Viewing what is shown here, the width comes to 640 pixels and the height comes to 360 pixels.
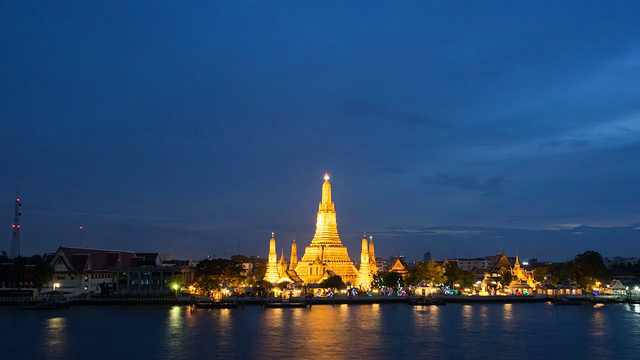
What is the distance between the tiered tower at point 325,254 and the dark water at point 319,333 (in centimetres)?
2219

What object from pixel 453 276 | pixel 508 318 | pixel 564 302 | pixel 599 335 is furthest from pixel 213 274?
pixel 599 335

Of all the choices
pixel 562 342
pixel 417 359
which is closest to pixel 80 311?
pixel 417 359

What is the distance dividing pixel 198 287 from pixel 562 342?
4432cm

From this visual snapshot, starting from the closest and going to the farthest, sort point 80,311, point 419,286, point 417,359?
1. point 417,359
2. point 80,311
3. point 419,286

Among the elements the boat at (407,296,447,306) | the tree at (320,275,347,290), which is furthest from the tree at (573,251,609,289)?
the tree at (320,275,347,290)

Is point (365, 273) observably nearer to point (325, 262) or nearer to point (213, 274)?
point (325, 262)

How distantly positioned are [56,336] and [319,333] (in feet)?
58.4

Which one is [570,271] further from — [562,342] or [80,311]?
[80,311]

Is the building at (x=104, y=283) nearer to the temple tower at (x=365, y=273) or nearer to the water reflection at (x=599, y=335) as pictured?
the temple tower at (x=365, y=273)

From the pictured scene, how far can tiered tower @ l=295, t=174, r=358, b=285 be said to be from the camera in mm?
90562

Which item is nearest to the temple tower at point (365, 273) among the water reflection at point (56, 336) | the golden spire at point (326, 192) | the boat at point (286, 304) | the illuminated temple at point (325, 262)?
the illuminated temple at point (325, 262)

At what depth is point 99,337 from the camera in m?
46.2

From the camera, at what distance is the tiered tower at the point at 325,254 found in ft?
297

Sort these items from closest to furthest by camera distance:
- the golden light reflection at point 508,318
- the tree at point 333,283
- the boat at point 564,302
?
1. the golden light reflection at point 508,318
2. the boat at point 564,302
3. the tree at point 333,283
